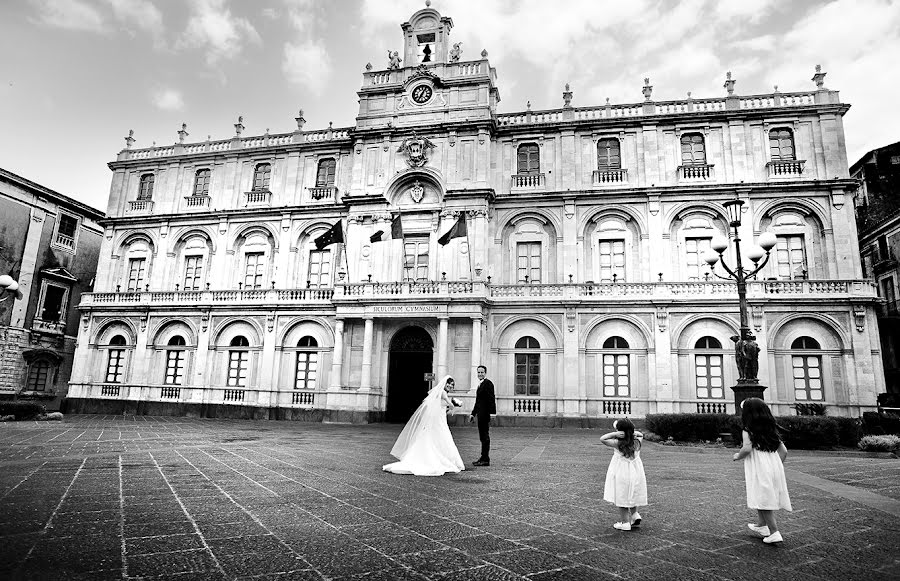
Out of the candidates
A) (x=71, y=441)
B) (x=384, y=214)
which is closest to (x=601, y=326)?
(x=384, y=214)

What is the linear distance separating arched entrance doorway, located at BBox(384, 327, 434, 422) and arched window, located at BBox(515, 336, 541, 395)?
13.4 feet

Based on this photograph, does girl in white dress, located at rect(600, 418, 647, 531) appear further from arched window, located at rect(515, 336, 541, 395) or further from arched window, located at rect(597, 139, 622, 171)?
arched window, located at rect(597, 139, 622, 171)

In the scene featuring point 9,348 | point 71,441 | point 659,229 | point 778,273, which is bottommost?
point 71,441

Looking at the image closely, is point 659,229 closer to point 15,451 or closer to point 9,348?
point 15,451

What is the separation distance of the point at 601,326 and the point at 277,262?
1669 centimetres

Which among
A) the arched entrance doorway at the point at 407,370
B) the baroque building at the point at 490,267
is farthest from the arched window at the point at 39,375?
the arched entrance doorway at the point at 407,370

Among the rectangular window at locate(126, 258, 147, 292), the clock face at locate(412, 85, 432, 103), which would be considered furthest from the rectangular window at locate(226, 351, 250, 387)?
the clock face at locate(412, 85, 432, 103)

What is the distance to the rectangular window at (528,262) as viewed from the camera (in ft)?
87.6

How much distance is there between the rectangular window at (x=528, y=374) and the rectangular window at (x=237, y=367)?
13.8 m

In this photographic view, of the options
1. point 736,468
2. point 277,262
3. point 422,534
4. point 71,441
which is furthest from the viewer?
point 277,262

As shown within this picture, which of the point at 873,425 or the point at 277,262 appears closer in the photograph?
the point at 873,425

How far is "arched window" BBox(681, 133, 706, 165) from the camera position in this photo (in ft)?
86.3

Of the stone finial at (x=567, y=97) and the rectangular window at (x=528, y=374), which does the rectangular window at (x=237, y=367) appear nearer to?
the rectangular window at (x=528, y=374)

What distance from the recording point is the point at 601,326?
2523cm
